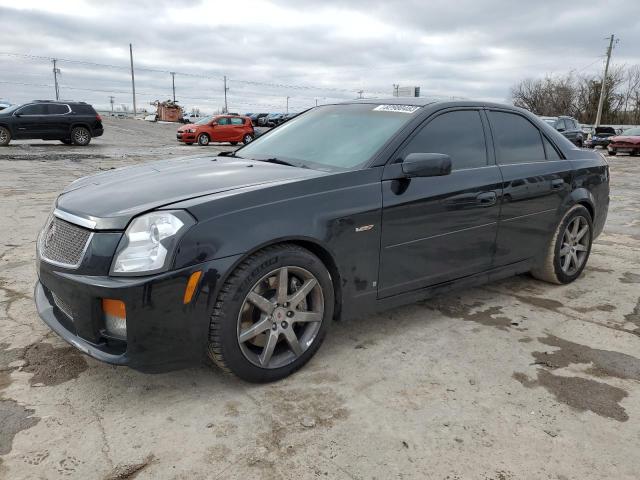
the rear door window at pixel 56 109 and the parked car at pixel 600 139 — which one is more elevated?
the rear door window at pixel 56 109

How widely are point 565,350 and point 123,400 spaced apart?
101 inches

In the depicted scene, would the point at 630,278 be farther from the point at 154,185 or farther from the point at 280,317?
the point at 154,185

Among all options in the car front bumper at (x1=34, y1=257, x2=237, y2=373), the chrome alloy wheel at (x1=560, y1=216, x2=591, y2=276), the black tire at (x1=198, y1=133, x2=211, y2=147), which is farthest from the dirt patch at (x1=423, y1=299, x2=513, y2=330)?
the black tire at (x1=198, y1=133, x2=211, y2=147)

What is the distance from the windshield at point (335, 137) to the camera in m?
3.16

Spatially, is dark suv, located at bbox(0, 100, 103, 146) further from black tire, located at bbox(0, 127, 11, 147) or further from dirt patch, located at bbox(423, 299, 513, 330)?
dirt patch, located at bbox(423, 299, 513, 330)

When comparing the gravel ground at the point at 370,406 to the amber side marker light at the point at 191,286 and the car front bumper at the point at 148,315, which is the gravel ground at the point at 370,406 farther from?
the amber side marker light at the point at 191,286

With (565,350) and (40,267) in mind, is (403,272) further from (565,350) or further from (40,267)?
(40,267)

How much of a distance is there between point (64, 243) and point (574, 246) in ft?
12.9

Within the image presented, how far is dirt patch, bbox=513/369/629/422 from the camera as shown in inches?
100

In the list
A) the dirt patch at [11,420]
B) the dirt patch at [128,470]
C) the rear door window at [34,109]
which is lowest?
the dirt patch at [128,470]

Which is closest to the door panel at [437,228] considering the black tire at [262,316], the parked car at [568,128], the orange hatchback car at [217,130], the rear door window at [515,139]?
the rear door window at [515,139]

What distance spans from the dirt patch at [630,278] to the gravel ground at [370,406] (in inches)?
35.6

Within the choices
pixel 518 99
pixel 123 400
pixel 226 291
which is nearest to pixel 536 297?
pixel 226 291

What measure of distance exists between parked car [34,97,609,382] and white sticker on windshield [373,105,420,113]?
0.6 inches
